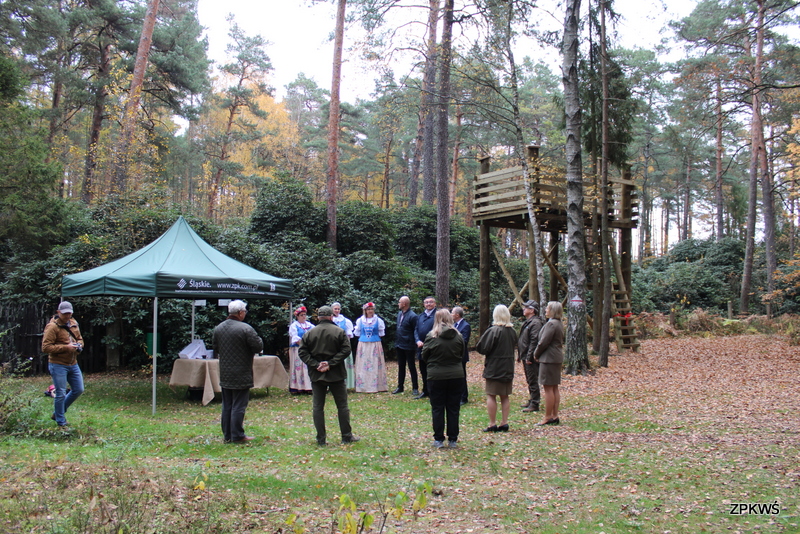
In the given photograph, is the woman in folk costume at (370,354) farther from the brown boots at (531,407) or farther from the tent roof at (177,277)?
the brown boots at (531,407)

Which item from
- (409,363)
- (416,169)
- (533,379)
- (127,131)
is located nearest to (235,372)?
(409,363)

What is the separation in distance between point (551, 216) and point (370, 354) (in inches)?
259

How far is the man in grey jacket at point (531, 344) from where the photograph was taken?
7629 mm

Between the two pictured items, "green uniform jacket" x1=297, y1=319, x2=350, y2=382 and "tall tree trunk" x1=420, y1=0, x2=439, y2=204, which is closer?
"green uniform jacket" x1=297, y1=319, x2=350, y2=382

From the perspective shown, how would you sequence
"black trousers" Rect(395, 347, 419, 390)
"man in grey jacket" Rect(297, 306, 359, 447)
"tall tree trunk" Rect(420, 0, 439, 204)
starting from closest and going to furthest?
"man in grey jacket" Rect(297, 306, 359, 447) → "black trousers" Rect(395, 347, 419, 390) → "tall tree trunk" Rect(420, 0, 439, 204)

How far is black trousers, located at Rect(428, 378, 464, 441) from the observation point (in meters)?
6.04

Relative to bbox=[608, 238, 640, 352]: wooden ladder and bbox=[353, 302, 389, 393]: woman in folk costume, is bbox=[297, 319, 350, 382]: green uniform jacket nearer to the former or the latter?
bbox=[353, 302, 389, 393]: woman in folk costume

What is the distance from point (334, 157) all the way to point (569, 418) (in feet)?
40.9

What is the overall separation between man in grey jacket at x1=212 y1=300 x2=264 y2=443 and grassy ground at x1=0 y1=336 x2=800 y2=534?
0.23 meters

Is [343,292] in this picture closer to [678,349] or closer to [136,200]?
[136,200]

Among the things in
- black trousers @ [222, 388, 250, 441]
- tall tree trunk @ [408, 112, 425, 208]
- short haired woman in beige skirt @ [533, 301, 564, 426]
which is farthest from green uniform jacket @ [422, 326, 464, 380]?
tall tree trunk @ [408, 112, 425, 208]

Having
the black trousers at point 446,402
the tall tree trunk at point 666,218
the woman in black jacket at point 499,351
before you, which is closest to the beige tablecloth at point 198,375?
the black trousers at point 446,402

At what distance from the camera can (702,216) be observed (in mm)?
42969

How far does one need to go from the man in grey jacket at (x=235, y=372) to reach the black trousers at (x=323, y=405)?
2.82ft
